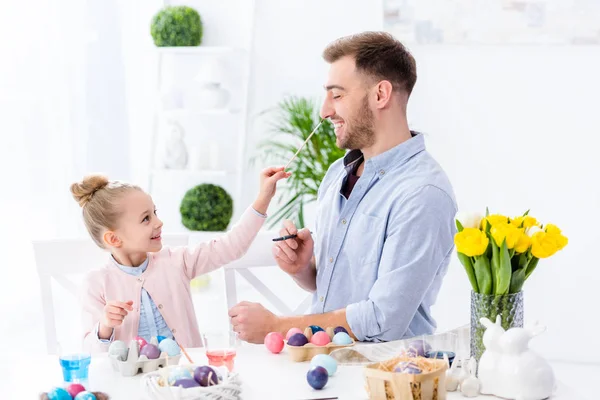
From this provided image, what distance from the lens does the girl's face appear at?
7.52 ft

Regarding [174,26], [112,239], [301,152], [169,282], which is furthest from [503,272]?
[174,26]

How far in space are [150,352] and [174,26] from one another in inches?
117

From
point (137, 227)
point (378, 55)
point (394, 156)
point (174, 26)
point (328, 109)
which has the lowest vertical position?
point (137, 227)

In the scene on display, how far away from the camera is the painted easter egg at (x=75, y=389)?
150cm

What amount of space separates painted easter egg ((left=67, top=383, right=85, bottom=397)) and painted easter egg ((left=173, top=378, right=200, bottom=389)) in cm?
21

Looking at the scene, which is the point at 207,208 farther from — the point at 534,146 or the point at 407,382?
the point at 407,382

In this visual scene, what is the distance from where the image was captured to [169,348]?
1720 millimetres

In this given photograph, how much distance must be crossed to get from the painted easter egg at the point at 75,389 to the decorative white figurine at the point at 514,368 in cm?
75

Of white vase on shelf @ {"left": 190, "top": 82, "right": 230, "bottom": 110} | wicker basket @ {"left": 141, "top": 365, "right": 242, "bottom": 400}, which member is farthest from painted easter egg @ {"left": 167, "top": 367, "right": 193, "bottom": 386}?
white vase on shelf @ {"left": 190, "top": 82, "right": 230, "bottom": 110}

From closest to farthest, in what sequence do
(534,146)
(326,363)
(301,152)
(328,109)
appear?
1. (326,363)
2. (328,109)
3. (301,152)
4. (534,146)

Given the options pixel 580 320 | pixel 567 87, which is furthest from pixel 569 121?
pixel 580 320

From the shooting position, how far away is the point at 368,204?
7.26ft

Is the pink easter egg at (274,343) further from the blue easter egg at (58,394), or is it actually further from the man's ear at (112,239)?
the man's ear at (112,239)

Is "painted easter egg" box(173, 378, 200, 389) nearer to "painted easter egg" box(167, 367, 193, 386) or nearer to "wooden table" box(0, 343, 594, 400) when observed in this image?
"painted easter egg" box(167, 367, 193, 386)
